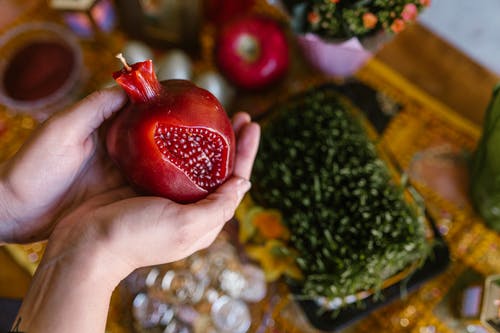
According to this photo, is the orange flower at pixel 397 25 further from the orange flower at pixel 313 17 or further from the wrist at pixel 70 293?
the wrist at pixel 70 293

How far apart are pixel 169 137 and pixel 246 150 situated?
142mm

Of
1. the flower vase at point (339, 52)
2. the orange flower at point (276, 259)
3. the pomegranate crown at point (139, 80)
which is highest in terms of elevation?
the pomegranate crown at point (139, 80)

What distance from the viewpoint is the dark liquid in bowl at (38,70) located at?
0.85m

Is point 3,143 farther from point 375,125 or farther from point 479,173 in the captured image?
point 479,173

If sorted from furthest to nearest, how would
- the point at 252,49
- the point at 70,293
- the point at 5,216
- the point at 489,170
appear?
the point at 252,49 < the point at 489,170 < the point at 5,216 < the point at 70,293

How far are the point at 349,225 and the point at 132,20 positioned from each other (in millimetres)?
567

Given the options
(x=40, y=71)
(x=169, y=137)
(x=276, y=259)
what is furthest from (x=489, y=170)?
(x=40, y=71)

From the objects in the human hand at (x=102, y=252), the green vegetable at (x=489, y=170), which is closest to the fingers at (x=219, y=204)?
the human hand at (x=102, y=252)

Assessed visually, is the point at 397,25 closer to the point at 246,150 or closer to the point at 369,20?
the point at 369,20

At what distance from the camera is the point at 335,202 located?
0.70 m

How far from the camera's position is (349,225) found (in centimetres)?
68

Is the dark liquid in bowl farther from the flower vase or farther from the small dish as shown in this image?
the flower vase

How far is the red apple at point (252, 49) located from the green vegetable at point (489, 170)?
36cm

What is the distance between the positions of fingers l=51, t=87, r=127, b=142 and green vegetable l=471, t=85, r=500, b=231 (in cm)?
54
